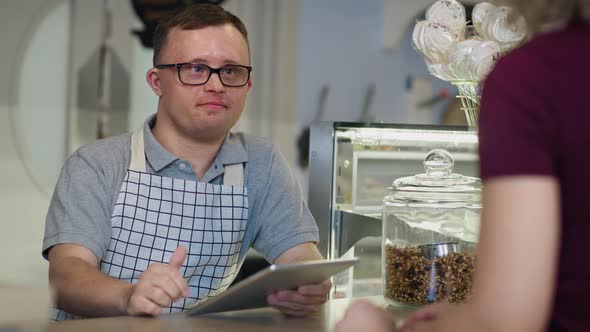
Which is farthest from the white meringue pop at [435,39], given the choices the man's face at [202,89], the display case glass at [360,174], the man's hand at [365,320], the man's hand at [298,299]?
the man's hand at [365,320]

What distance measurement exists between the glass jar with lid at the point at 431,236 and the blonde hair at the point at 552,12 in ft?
1.78

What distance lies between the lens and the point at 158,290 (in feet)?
2.89

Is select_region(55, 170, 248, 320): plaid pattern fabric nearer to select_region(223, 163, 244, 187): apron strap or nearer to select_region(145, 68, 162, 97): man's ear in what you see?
select_region(223, 163, 244, 187): apron strap

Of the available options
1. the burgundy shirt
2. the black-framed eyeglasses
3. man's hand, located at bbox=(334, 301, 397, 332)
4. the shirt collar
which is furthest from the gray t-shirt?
the burgundy shirt

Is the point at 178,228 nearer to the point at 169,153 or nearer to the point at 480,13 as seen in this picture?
the point at 169,153

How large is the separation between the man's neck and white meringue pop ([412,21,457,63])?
354 mm

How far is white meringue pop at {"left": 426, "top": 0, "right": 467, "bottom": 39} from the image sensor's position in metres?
1.14

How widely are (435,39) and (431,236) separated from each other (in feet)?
0.93

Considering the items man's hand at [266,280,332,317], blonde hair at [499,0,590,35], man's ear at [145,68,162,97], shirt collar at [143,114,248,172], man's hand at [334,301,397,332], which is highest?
man's ear at [145,68,162,97]

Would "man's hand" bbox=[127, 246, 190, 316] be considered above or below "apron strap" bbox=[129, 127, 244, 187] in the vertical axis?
below

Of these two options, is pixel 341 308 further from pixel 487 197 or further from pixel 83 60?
pixel 83 60

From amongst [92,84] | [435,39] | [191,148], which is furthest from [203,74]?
[92,84]

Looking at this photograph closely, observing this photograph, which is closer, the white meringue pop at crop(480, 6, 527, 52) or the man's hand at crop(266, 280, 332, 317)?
the man's hand at crop(266, 280, 332, 317)

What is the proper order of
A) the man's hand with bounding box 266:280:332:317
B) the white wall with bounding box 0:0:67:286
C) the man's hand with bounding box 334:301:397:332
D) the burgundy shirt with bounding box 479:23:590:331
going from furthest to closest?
1. the white wall with bounding box 0:0:67:286
2. the man's hand with bounding box 266:280:332:317
3. the man's hand with bounding box 334:301:397:332
4. the burgundy shirt with bounding box 479:23:590:331
